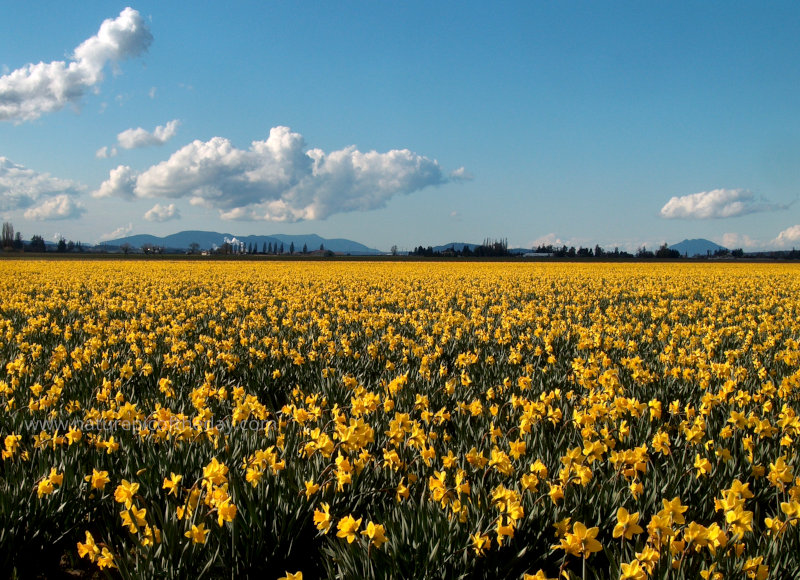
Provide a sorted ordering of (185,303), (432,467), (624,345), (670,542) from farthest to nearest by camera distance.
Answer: (185,303)
(624,345)
(432,467)
(670,542)

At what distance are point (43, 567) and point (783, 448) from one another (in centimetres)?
560

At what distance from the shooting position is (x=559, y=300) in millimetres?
17047

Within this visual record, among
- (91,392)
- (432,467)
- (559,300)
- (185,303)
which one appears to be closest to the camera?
(432,467)

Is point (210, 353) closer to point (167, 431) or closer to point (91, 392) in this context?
point (91, 392)

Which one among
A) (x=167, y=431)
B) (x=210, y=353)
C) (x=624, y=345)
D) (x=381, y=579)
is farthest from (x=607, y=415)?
(x=210, y=353)

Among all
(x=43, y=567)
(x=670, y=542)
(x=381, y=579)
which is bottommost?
(x=43, y=567)

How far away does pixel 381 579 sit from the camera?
2.70 meters

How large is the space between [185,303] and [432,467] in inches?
488

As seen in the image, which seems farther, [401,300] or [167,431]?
[401,300]

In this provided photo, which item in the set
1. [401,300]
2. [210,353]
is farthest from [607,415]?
[401,300]

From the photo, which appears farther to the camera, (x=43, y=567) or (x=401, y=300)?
(x=401, y=300)

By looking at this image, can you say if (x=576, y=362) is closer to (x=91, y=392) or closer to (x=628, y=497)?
(x=628, y=497)

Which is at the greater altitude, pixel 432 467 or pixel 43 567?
pixel 432 467

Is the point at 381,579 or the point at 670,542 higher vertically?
the point at 670,542
